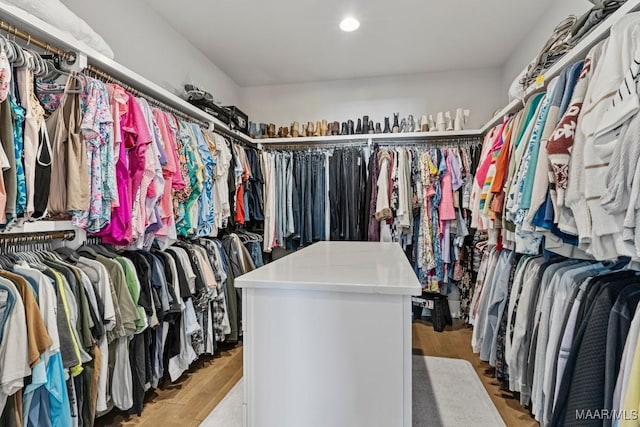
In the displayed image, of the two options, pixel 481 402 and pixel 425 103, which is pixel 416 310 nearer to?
pixel 481 402

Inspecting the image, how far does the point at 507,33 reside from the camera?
2684mm

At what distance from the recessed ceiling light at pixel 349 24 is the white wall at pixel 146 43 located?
1.39 m

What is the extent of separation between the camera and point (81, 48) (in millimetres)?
1498

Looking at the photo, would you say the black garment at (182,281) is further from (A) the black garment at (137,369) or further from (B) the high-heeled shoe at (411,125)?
(B) the high-heeled shoe at (411,125)

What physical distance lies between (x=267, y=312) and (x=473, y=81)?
3.46 metres

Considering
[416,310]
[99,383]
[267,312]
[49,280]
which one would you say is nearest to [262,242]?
[416,310]

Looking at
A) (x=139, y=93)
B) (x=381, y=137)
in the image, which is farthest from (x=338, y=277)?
(x=381, y=137)

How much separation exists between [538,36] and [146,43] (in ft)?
9.85

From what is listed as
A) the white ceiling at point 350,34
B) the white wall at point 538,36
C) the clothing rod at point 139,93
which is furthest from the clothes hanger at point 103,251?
the white wall at point 538,36

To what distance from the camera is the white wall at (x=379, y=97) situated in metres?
3.41

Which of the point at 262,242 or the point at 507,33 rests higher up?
Result: the point at 507,33

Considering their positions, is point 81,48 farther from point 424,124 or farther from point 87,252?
point 424,124

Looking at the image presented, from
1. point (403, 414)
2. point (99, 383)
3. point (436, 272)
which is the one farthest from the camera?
point (436, 272)

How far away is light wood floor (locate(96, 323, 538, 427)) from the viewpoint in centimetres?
173
